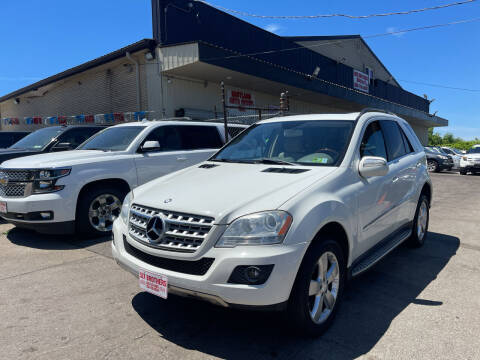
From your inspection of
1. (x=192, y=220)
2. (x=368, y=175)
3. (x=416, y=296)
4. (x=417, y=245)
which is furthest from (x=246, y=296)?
(x=417, y=245)

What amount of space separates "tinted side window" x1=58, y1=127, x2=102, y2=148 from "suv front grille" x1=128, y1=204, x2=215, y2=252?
235 inches

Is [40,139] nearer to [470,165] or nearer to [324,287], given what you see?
[324,287]

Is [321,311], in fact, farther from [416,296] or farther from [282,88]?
[282,88]

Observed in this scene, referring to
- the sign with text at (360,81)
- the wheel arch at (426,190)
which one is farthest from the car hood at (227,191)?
the sign with text at (360,81)

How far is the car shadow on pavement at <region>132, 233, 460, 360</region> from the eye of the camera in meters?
2.53

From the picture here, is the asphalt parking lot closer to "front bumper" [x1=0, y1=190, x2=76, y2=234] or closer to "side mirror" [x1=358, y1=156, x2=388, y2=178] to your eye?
"front bumper" [x1=0, y1=190, x2=76, y2=234]

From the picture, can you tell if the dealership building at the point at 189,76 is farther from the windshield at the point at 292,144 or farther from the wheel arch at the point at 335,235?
the wheel arch at the point at 335,235

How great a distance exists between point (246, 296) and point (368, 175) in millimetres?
1596

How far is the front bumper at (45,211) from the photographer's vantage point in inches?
189

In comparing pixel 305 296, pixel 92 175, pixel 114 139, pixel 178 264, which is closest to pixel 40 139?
pixel 114 139

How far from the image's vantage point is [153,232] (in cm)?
259

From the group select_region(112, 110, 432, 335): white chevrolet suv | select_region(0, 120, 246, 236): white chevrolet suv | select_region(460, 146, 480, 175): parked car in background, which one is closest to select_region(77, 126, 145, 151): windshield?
select_region(0, 120, 246, 236): white chevrolet suv

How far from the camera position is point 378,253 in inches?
136

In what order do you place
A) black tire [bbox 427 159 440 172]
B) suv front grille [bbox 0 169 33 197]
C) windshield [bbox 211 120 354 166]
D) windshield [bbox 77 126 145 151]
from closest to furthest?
windshield [bbox 211 120 354 166] → suv front grille [bbox 0 169 33 197] → windshield [bbox 77 126 145 151] → black tire [bbox 427 159 440 172]
